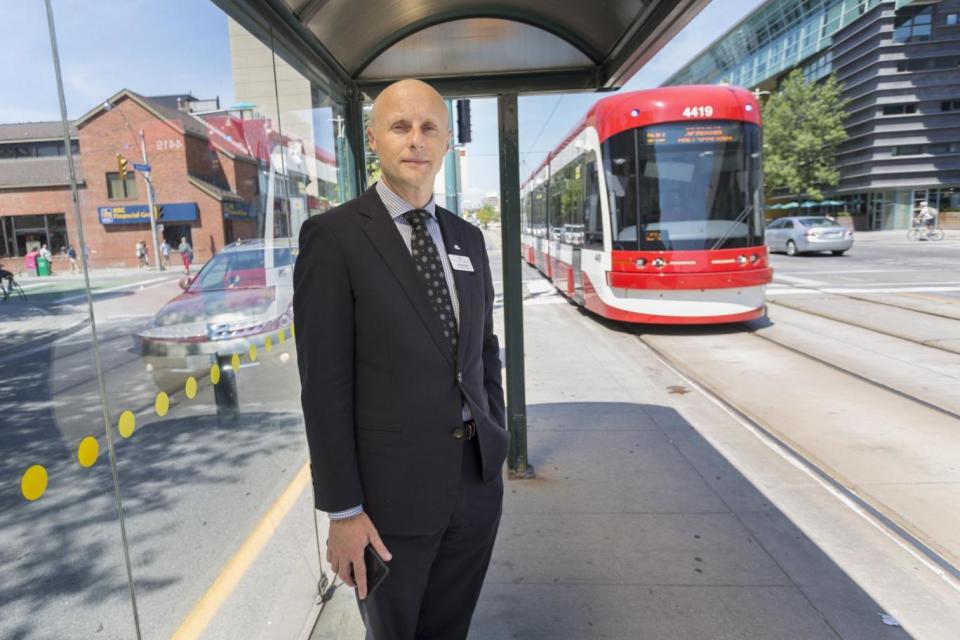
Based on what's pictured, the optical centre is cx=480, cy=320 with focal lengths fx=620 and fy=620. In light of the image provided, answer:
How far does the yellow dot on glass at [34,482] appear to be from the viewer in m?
1.32

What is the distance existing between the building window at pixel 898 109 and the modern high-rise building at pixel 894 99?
0.21 feet

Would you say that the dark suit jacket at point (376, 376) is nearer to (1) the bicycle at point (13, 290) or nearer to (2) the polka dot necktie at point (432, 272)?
(2) the polka dot necktie at point (432, 272)

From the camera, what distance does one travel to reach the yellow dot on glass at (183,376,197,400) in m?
2.20

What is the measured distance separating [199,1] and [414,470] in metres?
1.75

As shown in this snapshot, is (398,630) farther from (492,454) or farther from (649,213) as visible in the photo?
(649,213)

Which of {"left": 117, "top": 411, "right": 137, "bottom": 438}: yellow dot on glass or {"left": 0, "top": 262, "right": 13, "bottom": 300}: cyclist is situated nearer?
{"left": 0, "top": 262, "right": 13, "bottom": 300}: cyclist

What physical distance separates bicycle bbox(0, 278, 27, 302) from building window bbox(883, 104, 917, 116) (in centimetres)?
4807

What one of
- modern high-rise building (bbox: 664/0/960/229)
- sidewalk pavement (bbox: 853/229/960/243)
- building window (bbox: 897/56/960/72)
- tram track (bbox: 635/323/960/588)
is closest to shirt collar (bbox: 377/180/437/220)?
tram track (bbox: 635/323/960/588)

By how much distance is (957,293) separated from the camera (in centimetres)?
1175

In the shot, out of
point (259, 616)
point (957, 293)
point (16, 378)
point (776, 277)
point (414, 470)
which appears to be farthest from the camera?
point (776, 277)

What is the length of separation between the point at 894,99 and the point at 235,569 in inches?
1866

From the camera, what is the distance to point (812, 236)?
22.1 m

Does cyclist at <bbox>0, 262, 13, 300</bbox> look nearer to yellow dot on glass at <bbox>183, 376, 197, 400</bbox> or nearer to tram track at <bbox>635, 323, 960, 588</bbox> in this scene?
yellow dot on glass at <bbox>183, 376, 197, 400</bbox>

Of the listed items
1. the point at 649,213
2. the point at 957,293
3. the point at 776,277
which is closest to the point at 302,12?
the point at 649,213
